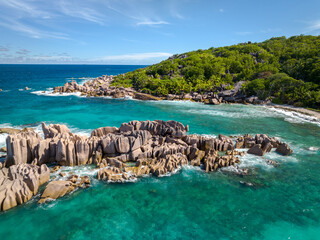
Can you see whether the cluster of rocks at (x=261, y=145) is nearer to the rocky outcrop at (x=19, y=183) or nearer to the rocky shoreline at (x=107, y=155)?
the rocky shoreline at (x=107, y=155)

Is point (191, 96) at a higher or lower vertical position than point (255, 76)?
lower

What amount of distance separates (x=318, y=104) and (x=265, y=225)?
62.7 metres

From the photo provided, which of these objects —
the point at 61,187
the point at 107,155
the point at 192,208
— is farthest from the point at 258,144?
the point at 61,187

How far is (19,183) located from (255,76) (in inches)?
3920

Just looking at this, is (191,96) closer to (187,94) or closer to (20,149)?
(187,94)

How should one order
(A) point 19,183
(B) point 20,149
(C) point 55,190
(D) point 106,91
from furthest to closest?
1. (D) point 106,91
2. (B) point 20,149
3. (C) point 55,190
4. (A) point 19,183

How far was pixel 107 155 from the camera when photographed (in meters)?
30.0

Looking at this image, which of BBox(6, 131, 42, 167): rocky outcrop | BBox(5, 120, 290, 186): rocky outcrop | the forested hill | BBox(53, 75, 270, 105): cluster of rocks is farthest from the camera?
BBox(53, 75, 270, 105): cluster of rocks

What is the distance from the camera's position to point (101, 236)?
1770 cm

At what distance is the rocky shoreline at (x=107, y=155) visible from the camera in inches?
883

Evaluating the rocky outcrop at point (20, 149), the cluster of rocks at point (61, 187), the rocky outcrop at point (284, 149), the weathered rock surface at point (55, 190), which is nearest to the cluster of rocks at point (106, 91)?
the rocky outcrop at point (284, 149)

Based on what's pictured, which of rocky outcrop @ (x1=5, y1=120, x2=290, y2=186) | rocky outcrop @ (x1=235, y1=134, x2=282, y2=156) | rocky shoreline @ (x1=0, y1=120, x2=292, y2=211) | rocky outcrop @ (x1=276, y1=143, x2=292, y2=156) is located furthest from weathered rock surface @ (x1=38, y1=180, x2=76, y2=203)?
rocky outcrop @ (x1=276, y1=143, x2=292, y2=156)

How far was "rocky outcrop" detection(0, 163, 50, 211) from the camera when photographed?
20.2 meters

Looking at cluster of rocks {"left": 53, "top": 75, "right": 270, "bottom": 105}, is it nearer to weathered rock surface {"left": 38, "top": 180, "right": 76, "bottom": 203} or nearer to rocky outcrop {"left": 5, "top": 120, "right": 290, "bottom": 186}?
rocky outcrop {"left": 5, "top": 120, "right": 290, "bottom": 186}
